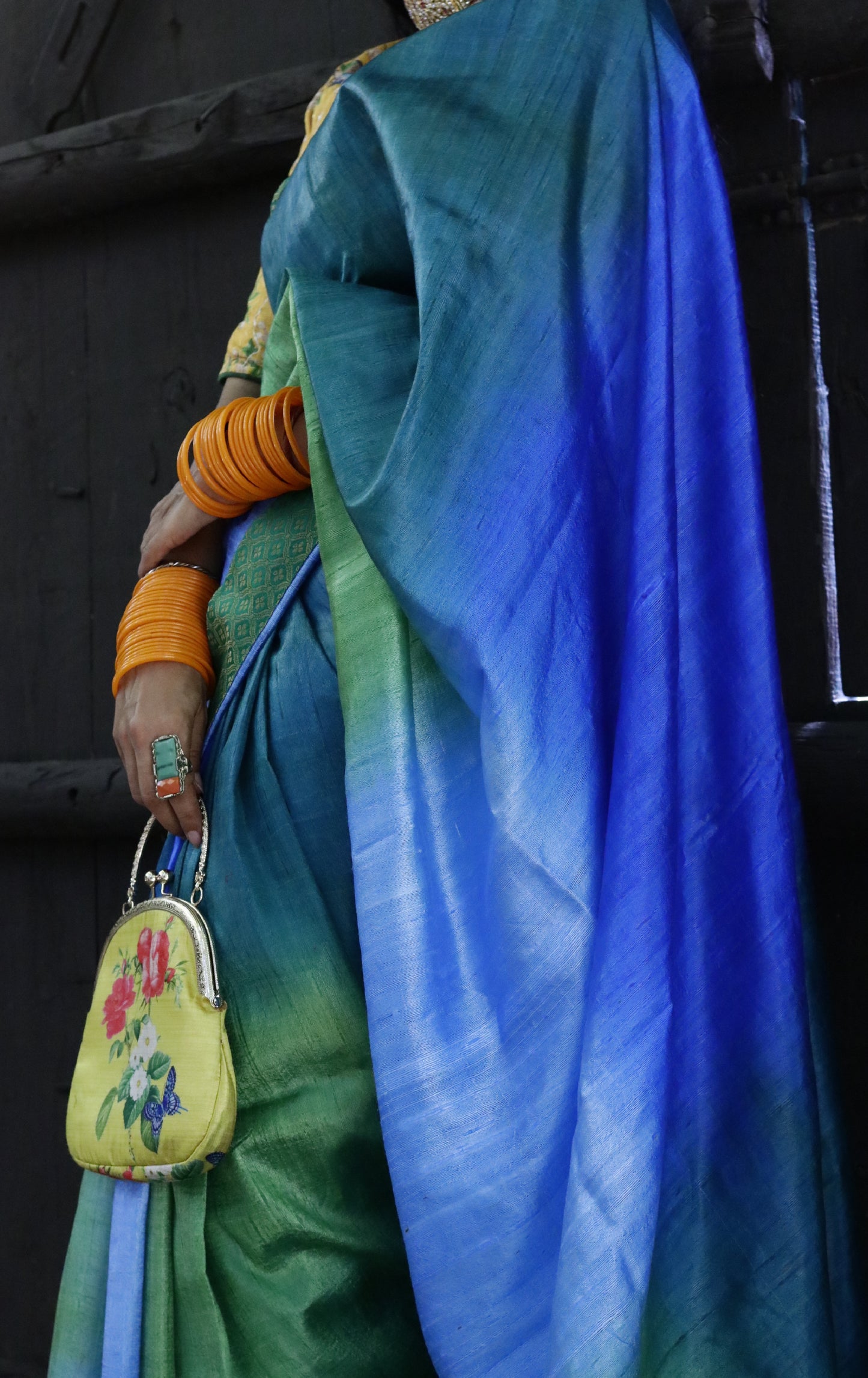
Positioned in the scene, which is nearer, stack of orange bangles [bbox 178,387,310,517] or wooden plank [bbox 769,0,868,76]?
stack of orange bangles [bbox 178,387,310,517]

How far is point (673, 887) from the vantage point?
76cm

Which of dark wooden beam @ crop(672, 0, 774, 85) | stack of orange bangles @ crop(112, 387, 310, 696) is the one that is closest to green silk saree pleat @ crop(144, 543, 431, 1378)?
stack of orange bangles @ crop(112, 387, 310, 696)

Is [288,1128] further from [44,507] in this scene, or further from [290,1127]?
[44,507]

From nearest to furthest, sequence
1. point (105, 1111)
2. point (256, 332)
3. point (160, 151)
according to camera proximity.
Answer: point (105, 1111)
point (256, 332)
point (160, 151)

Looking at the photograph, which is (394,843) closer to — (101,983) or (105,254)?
(101,983)

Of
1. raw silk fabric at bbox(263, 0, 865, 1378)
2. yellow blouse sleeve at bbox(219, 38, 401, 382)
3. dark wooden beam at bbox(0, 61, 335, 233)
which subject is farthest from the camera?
dark wooden beam at bbox(0, 61, 335, 233)

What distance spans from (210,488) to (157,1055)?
393 millimetres

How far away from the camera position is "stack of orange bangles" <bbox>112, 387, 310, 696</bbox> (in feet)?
2.94

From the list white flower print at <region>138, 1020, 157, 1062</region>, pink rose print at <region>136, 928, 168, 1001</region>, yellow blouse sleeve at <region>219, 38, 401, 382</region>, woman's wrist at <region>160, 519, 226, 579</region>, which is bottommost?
white flower print at <region>138, 1020, 157, 1062</region>

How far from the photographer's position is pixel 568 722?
2.45 ft

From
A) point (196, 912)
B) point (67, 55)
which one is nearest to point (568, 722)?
point (196, 912)

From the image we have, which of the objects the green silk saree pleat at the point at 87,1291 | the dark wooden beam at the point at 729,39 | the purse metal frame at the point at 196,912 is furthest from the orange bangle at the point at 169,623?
the dark wooden beam at the point at 729,39

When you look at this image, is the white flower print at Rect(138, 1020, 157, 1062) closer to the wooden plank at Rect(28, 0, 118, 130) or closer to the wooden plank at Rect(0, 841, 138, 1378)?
the wooden plank at Rect(0, 841, 138, 1378)

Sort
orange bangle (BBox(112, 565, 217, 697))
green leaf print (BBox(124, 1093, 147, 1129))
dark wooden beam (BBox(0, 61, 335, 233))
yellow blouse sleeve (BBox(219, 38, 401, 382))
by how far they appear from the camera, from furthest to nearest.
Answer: dark wooden beam (BBox(0, 61, 335, 233)), yellow blouse sleeve (BBox(219, 38, 401, 382)), orange bangle (BBox(112, 565, 217, 697)), green leaf print (BBox(124, 1093, 147, 1129))
